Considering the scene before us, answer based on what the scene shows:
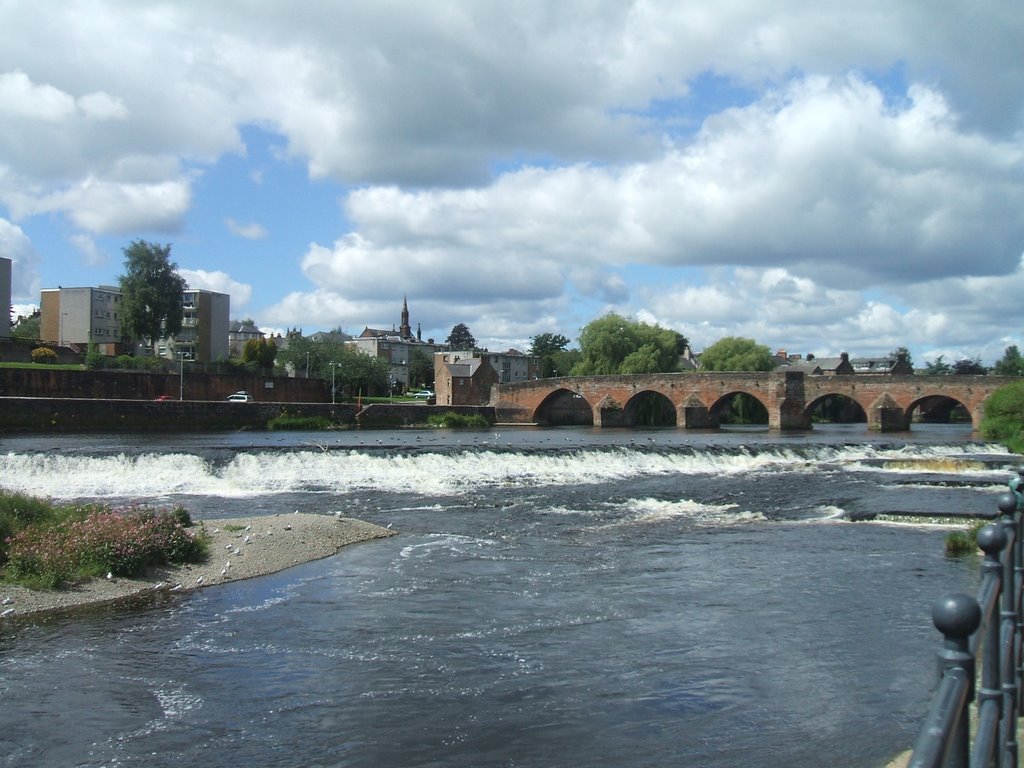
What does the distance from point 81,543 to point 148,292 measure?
6868cm

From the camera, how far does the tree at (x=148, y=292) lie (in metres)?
76.8

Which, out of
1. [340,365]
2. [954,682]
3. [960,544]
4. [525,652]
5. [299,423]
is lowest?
[525,652]

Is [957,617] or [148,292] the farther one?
[148,292]

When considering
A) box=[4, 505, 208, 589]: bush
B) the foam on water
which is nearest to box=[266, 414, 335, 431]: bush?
the foam on water

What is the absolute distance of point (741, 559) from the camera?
1494 cm

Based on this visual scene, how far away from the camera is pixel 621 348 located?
78625mm

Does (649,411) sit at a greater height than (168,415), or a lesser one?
greater

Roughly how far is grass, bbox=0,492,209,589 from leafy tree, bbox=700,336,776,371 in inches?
2674

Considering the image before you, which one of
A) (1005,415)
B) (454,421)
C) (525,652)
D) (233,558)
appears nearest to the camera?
(525,652)

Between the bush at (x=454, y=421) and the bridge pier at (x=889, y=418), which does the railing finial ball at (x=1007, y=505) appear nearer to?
the bridge pier at (x=889, y=418)

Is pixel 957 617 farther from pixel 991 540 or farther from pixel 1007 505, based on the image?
pixel 1007 505

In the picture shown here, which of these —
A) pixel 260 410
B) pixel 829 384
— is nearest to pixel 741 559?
pixel 260 410

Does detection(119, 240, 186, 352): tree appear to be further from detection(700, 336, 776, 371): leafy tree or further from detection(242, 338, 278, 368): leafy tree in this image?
detection(700, 336, 776, 371): leafy tree

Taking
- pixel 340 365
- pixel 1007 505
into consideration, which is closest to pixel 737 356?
pixel 340 365
